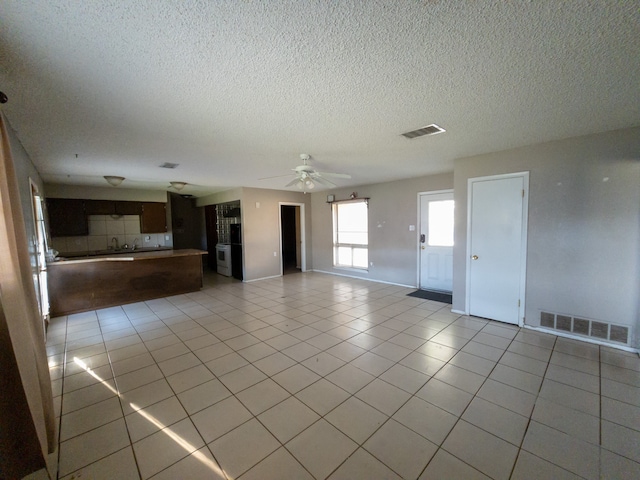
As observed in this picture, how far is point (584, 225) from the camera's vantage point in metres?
2.97

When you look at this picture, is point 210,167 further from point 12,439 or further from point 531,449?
point 531,449

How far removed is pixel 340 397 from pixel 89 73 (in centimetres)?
298

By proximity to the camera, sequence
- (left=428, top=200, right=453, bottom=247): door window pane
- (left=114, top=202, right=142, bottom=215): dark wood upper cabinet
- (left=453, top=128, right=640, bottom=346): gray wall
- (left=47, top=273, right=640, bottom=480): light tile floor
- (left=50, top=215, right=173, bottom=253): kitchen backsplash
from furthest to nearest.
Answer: (left=114, top=202, right=142, bottom=215): dark wood upper cabinet
(left=50, top=215, right=173, bottom=253): kitchen backsplash
(left=428, top=200, right=453, bottom=247): door window pane
(left=453, top=128, right=640, bottom=346): gray wall
(left=47, top=273, right=640, bottom=480): light tile floor

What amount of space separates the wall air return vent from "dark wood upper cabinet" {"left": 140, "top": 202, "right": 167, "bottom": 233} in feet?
27.2

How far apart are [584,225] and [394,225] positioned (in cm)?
321

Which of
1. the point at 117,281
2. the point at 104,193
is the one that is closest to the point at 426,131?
the point at 117,281

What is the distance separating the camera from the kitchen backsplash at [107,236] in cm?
582

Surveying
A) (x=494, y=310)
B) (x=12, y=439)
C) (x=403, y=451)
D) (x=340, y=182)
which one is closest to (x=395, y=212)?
(x=340, y=182)

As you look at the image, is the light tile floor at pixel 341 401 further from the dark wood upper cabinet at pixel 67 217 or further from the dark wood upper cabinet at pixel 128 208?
the dark wood upper cabinet at pixel 128 208

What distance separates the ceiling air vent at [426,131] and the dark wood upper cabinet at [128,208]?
6782 millimetres

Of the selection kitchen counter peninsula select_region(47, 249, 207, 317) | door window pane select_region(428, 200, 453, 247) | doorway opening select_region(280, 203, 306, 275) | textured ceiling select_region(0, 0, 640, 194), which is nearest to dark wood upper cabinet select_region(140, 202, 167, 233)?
kitchen counter peninsula select_region(47, 249, 207, 317)

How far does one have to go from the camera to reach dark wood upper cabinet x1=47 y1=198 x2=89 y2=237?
551 centimetres

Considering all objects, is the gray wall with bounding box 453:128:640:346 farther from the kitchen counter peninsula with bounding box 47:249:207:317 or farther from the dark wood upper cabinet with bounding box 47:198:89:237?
the dark wood upper cabinet with bounding box 47:198:89:237

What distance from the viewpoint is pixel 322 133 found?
2.78m
